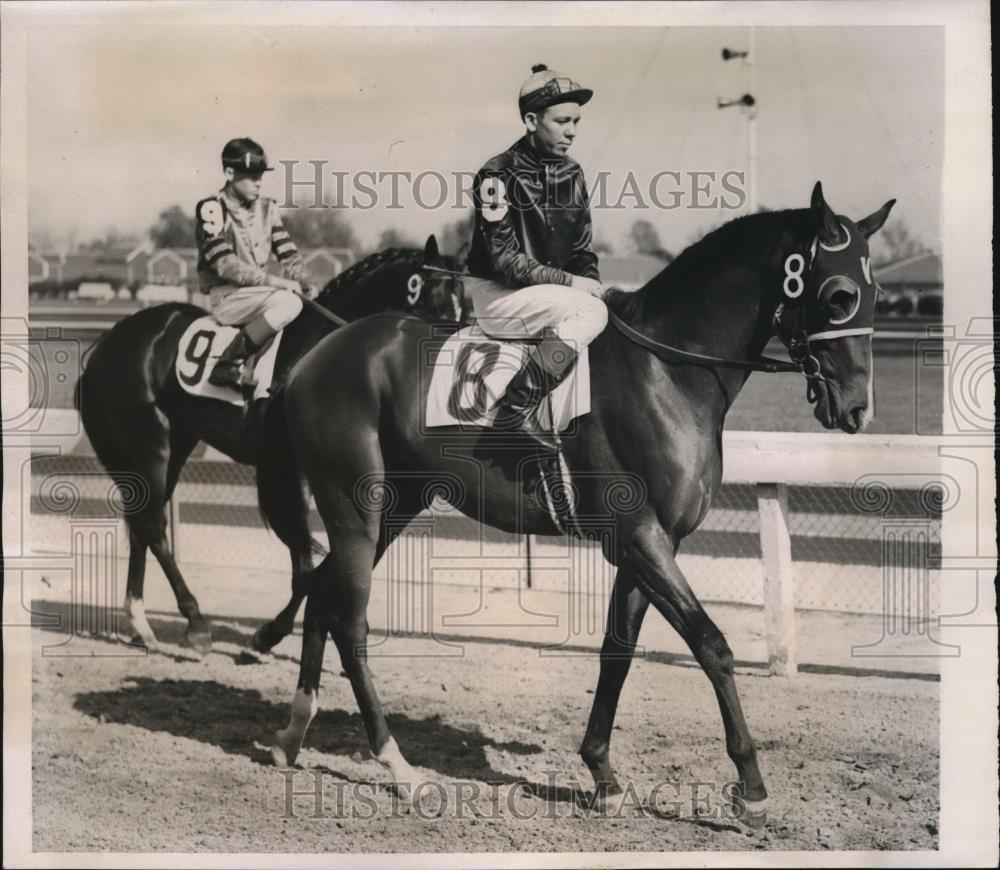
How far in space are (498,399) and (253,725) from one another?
2.07 metres

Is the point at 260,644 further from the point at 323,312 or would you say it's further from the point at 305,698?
the point at 323,312

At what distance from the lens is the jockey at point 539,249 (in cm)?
459

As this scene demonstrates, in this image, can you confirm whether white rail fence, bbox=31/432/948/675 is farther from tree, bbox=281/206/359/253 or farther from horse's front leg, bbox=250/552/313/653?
tree, bbox=281/206/359/253

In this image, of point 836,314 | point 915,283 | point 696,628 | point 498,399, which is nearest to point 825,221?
point 836,314

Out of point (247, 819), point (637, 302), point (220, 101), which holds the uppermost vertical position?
point (220, 101)

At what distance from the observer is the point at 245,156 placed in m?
5.70

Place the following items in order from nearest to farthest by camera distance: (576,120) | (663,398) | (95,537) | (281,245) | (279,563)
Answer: (663,398) → (576,120) → (281,245) → (95,537) → (279,563)

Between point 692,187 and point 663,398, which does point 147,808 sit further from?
point 692,187

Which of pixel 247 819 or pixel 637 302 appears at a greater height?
pixel 637 302

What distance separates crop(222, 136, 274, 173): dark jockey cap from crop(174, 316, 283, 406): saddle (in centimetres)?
86

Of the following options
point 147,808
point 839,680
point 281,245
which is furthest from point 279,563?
point 839,680

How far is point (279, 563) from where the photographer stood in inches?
310

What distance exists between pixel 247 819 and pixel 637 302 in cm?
256

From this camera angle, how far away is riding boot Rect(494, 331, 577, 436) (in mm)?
4559
